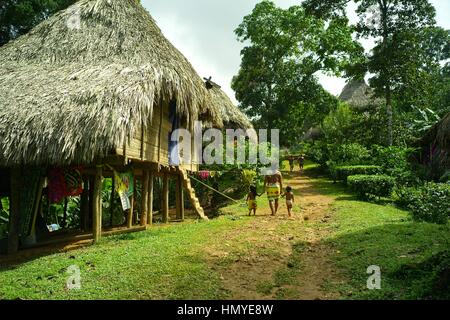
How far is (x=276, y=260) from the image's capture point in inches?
254

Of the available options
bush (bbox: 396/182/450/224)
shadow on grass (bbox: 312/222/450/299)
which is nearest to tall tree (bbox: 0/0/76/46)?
shadow on grass (bbox: 312/222/450/299)

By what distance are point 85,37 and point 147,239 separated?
6141 millimetres

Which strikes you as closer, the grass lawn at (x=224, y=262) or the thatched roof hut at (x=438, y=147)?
the grass lawn at (x=224, y=262)

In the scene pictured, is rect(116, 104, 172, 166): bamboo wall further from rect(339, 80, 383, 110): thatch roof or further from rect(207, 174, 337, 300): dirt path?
rect(339, 80, 383, 110): thatch roof

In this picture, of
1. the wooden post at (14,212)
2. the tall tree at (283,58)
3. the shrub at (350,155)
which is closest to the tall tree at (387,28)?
the shrub at (350,155)

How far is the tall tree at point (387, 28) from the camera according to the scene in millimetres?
17688

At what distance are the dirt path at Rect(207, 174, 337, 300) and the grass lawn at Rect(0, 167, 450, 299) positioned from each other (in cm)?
3

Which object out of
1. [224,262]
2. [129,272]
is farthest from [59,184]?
[224,262]

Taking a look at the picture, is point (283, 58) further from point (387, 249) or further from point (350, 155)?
point (387, 249)

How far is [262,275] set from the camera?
5738 mm

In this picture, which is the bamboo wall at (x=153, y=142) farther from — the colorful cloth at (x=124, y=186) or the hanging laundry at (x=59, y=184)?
the hanging laundry at (x=59, y=184)

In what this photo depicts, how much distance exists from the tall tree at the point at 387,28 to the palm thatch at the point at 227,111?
593 centimetres

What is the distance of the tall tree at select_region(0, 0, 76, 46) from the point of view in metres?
19.5
